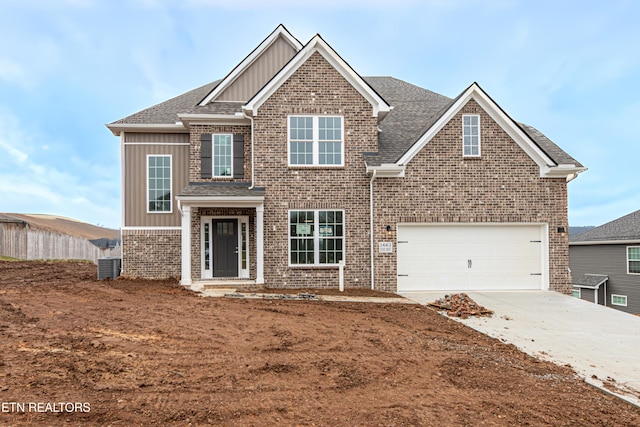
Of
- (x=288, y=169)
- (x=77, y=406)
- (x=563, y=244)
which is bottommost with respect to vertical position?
(x=77, y=406)

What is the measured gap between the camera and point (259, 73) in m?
15.6

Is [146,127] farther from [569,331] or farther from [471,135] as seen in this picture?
[569,331]

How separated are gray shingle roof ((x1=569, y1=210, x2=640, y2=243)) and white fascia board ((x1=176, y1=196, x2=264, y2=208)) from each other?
21443mm

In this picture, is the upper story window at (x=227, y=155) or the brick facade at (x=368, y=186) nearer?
the brick facade at (x=368, y=186)

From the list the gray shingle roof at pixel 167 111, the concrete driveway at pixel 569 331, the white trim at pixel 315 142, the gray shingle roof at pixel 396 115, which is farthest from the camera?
the gray shingle roof at pixel 167 111

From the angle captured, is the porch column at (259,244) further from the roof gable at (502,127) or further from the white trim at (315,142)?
the roof gable at (502,127)

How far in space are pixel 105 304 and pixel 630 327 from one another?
1250cm

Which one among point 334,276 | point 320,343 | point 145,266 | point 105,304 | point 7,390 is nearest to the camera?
point 7,390

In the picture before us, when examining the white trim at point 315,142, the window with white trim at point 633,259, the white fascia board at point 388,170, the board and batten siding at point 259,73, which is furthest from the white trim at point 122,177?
the window with white trim at point 633,259

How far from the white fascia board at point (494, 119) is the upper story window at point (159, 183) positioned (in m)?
8.74

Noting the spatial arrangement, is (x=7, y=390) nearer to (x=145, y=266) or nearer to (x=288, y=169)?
(x=288, y=169)

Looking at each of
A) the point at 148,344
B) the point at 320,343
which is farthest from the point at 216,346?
the point at 320,343

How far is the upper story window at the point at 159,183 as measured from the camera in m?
15.5

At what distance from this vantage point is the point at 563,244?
13.7 metres
